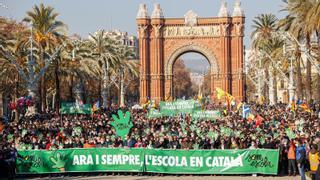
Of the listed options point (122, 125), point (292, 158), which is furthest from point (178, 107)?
point (292, 158)

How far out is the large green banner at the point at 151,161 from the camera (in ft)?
71.8

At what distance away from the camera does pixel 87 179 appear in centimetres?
2188

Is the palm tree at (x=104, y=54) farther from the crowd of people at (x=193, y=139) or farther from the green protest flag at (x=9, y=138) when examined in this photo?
the green protest flag at (x=9, y=138)

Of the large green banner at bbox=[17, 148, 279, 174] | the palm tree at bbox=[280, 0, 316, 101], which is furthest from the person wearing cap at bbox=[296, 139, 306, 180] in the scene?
the palm tree at bbox=[280, 0, 316, 101]

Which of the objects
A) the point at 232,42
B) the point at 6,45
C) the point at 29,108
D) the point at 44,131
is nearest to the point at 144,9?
the point at 232,42

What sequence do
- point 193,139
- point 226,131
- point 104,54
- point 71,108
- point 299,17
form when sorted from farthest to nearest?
1. point 104,54
2. point 299,17
3. point 71,108
4. point 226,131
5. point 193,139

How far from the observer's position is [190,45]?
8094 centimetres

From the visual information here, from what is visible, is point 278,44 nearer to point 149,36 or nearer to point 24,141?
point 149,36

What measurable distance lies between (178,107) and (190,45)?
43.1m

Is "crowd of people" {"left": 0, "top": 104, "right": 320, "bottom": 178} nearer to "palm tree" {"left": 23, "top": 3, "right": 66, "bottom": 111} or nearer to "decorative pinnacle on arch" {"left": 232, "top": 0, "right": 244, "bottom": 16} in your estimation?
"palm tree" {"left": 23, "top": 3, "right": 66, "bottom": 111}

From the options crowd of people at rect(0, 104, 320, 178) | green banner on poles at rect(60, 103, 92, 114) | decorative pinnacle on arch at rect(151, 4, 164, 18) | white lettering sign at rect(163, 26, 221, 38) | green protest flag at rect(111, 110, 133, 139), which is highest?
decorative pinnacle on arch at rect(151, 4, 164, 18)

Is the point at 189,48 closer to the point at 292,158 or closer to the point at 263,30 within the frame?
the point at 263,30

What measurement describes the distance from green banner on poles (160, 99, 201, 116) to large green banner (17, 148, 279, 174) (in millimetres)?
15242

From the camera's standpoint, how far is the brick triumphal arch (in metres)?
81.0
